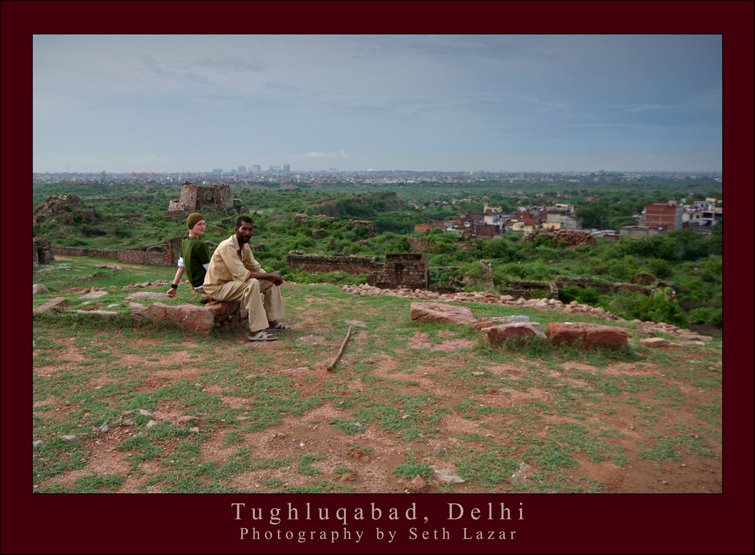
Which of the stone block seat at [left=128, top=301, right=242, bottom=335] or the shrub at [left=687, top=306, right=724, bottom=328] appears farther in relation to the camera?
the shrub at [left=687, top=306, right=724, bottom=328]

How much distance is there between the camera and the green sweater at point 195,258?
642cm

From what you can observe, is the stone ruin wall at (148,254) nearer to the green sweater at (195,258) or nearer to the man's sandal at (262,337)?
the green sweater at (195,258)

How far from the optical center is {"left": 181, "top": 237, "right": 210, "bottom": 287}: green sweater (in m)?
6.42

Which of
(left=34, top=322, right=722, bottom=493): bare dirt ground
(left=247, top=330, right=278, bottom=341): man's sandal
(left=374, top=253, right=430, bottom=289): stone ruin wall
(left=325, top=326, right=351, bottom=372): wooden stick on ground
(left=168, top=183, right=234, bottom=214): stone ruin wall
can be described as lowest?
(left=34, top=322, right=722, bottom=493): bare dirt ground

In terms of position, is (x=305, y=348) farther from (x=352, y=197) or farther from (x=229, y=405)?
(x=352, y=197)

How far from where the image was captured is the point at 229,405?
4305 mm

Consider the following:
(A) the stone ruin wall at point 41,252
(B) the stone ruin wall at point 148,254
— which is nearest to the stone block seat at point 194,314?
(B) the stone ruin wall at point 148,254

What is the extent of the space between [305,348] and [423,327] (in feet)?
5.80

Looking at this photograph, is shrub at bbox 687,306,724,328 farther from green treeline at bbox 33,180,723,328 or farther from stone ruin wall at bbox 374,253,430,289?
stone ruin wall at bbox 374,253,430,289

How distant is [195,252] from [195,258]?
9 cm

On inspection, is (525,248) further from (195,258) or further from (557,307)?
(195,258)

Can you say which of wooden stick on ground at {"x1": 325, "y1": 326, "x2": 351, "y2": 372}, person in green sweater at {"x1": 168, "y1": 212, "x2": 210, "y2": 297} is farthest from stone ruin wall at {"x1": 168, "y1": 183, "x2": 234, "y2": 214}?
wooden stick on ground at {"x1": 325, "y1": 326, "x2": 351, "y2": 372}

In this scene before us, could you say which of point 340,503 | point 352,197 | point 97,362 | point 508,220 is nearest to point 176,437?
point 340,503

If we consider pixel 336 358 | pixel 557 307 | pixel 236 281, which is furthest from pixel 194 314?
pixel 557 307
